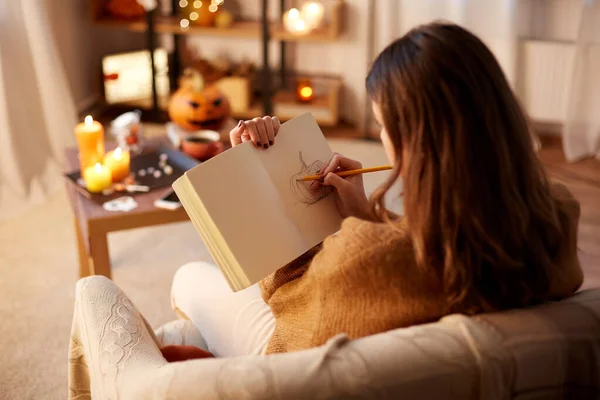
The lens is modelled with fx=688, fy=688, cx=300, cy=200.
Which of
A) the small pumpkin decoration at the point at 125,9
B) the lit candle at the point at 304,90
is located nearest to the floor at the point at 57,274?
the lit candle at the point at 304,90

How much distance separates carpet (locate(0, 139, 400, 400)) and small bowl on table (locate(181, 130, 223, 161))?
41 cm

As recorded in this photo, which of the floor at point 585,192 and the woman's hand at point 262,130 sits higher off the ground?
the woman's hand at point 262,130

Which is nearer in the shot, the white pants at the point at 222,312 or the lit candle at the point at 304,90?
the white pants at the point at 222,312

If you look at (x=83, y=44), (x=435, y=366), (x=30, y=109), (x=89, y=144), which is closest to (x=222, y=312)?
(x=435, y=366)

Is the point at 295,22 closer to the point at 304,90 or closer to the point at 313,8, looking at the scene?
the point at 313,8

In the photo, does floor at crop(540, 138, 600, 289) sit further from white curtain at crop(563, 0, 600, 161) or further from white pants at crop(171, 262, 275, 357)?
white pants at crop(171, 262, 275, 357)

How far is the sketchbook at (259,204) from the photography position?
0.98 m

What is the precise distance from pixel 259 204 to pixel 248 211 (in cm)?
3

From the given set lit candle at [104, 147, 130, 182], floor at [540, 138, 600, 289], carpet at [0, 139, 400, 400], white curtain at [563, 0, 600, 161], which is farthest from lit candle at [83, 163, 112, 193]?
white curtain at [563, 0, 600, 161]

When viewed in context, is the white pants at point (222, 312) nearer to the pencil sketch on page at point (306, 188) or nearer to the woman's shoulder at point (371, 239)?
the pencil sketch on page at point (306, 188)

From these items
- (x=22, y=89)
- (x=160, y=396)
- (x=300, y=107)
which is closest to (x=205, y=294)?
(x=160, y=396)

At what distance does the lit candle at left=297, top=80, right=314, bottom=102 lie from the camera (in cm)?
346

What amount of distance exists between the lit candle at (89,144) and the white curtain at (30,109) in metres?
0.86

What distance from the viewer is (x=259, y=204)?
1.04 meters
